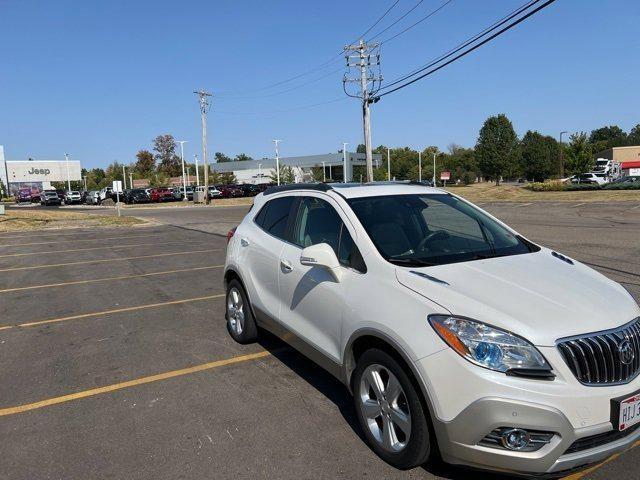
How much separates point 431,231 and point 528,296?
3.93 feet

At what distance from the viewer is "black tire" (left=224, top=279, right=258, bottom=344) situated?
527 cm

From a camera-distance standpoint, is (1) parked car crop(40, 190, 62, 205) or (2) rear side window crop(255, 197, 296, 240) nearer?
(2) rear side window crop(255, 197, 296, 240)

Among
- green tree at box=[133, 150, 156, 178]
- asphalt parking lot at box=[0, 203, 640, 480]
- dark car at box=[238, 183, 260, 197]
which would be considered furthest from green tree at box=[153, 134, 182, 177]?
asphalt parking lot at box=[0, 203, 640, 480]

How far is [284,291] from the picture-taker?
14.2 feet

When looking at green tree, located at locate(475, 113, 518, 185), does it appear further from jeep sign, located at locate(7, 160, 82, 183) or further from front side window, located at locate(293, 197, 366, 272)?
jeep sign, located at locate(7, 160, 82, 183)

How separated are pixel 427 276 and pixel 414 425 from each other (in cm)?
86

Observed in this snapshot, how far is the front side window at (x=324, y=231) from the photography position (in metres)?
3.63

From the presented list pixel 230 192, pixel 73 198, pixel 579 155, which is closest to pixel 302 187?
pixel 230 192

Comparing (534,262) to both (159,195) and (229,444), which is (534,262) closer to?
(229,444)

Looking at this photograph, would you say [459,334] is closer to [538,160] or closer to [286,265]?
[286,265]

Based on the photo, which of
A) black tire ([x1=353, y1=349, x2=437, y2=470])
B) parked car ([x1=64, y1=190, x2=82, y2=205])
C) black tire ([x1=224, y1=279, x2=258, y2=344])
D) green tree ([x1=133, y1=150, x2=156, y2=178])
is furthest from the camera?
green tree ([x1=133, y1=150, x2=156, y2=178])

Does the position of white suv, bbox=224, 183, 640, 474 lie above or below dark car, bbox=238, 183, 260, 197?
below

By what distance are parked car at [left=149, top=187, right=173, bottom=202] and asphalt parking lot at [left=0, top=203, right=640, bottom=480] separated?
51.2 metres

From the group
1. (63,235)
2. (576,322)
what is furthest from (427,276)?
(63,235)
